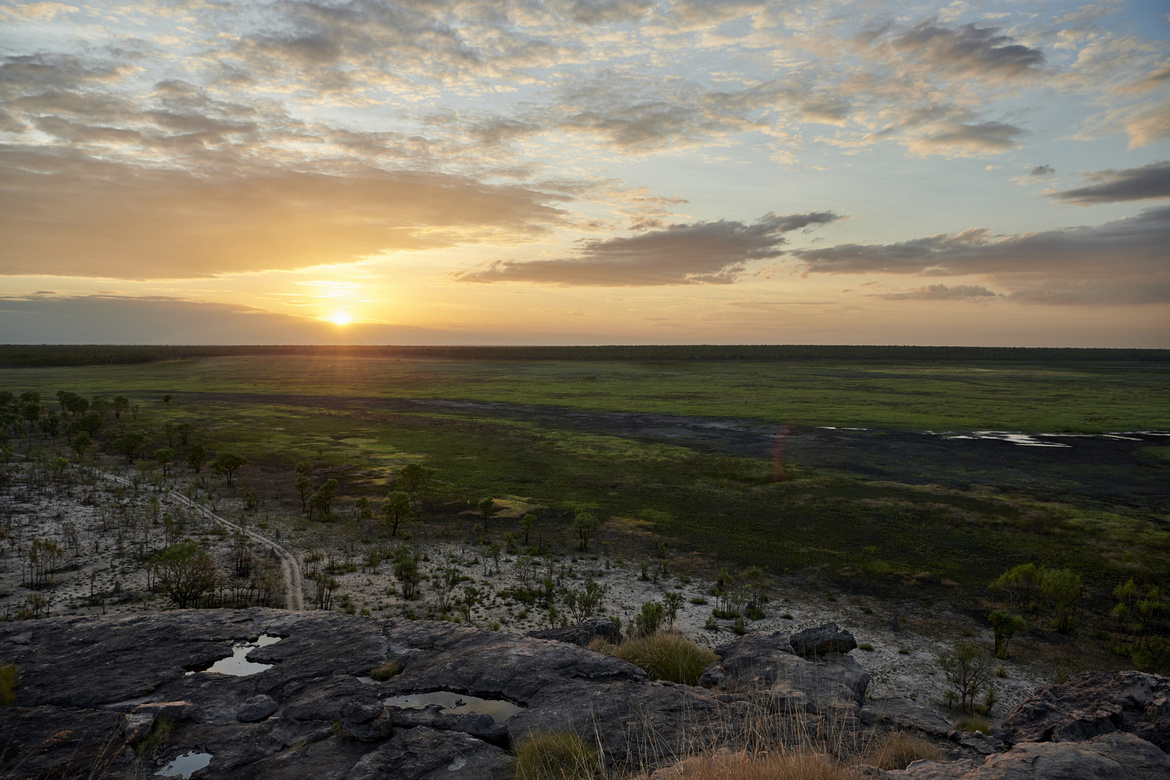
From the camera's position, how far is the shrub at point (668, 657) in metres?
12.3

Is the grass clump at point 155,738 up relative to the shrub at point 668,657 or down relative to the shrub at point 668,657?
up

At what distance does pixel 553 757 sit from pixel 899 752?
201 inches

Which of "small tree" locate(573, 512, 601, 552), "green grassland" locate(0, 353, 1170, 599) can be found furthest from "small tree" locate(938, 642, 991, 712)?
"small tree" locate(573, 512, 601, 552)

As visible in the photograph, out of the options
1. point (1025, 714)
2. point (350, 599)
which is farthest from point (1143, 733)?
point (350, 599)

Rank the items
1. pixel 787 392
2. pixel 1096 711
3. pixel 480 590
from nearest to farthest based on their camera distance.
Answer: pixel 1096 711
pixel 480 590
pixel 787 392

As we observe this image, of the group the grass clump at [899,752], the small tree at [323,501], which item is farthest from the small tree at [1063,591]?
the small tree at [323,501]

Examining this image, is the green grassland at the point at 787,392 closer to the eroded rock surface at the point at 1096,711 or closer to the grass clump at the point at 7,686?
the eroded rock surface at the point at 1096,711

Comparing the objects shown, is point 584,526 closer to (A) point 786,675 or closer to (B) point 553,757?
(A) point 786,675

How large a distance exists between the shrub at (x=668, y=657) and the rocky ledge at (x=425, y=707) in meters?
0.47

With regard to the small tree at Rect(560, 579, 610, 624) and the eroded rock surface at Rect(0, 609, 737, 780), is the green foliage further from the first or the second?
the eroded rock surface at Rect(0, 609, 737, 780)

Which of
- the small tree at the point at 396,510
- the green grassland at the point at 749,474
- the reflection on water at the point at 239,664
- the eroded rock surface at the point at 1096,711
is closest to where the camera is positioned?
the eroded rock surface at the point at 1096,711

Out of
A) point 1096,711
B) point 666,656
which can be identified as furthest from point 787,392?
point 1096,711

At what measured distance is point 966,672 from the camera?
50.4 ft

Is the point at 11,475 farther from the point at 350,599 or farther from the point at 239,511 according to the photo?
the point at 350,599
